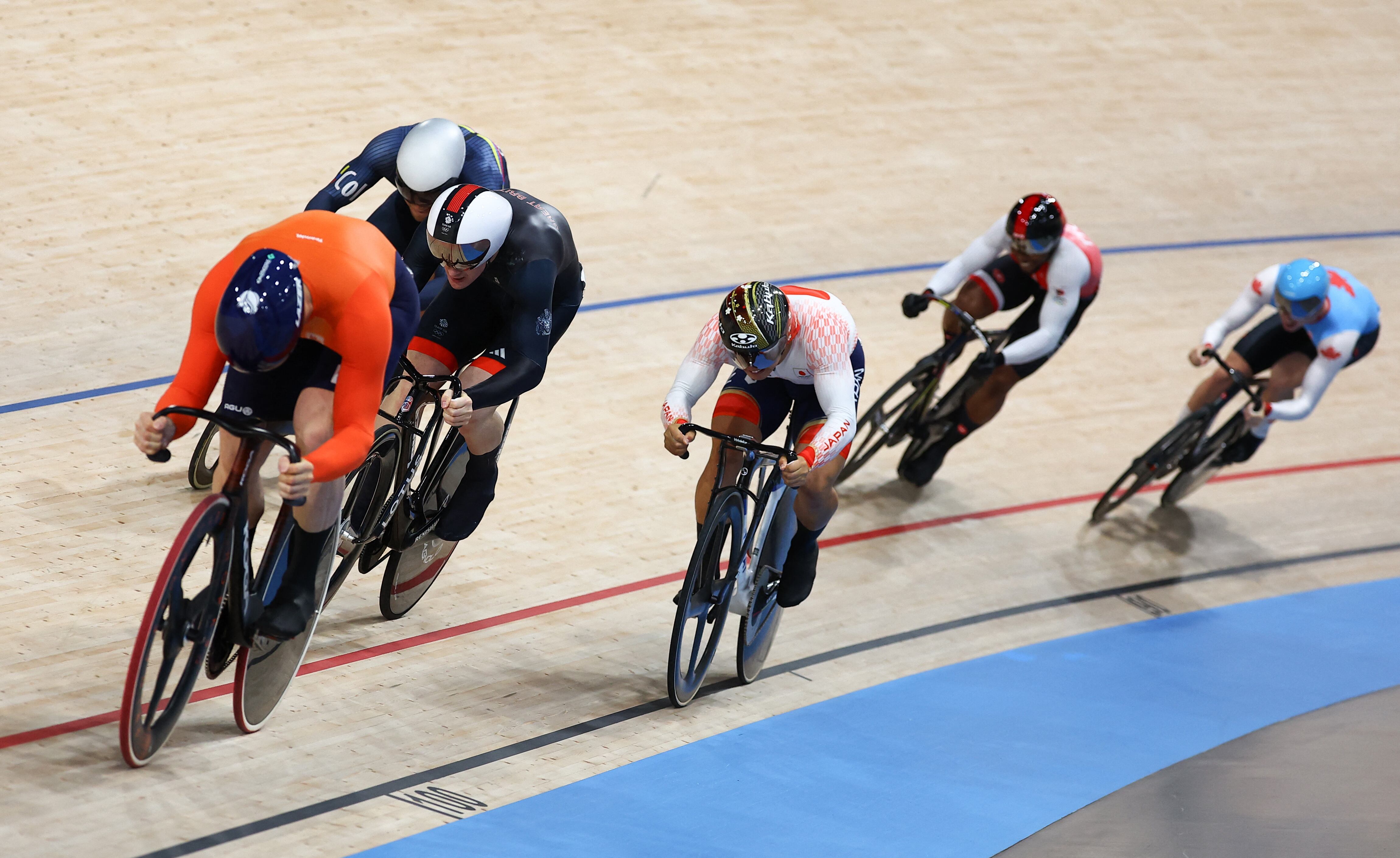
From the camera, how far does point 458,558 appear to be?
4.25m

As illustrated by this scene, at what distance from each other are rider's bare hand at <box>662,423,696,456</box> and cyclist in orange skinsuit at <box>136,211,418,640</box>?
2.66 feet

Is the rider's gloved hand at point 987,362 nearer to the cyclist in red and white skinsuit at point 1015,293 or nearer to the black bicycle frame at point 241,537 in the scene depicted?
the cyclist in red and white skinsuit at point 1015,293

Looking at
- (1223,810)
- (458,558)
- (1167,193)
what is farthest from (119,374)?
(1167,193)

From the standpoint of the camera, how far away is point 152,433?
8.58 ft

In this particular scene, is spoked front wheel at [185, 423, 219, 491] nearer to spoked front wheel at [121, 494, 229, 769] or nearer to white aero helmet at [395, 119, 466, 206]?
white aero helmet at [395, 119, 466, 206]

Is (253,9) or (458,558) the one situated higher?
(253,9)

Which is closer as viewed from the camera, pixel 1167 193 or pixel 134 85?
pixel 134 85

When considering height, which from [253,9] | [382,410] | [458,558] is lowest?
[458,558]

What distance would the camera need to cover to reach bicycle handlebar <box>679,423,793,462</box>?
3.43 metres

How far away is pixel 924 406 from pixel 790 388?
1.67m

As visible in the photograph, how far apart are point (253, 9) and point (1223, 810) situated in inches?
242

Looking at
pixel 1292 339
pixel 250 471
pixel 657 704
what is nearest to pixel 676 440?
pixel 657 704

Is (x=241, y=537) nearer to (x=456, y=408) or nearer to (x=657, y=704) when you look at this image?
(x=456, y=408)

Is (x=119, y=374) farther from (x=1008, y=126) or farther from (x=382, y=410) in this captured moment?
(x=1008, y=126)
